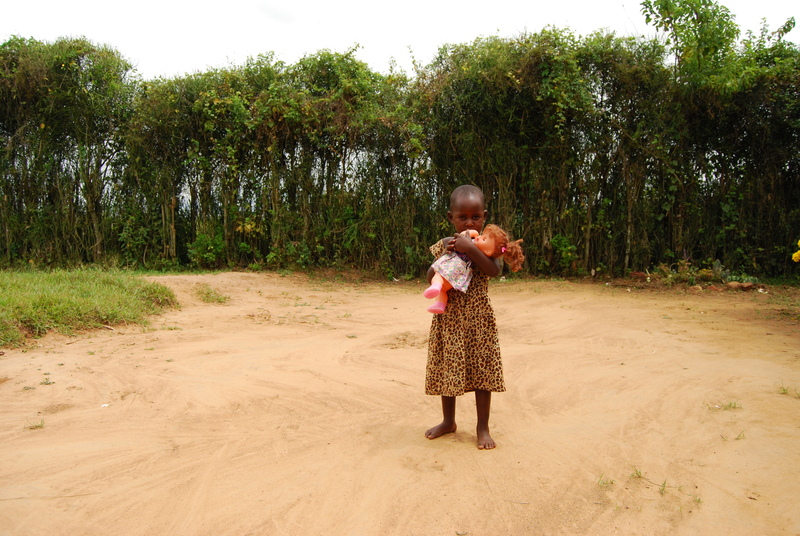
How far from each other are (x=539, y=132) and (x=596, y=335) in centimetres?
471

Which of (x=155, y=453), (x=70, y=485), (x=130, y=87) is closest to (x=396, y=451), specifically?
(x=155, y=453)

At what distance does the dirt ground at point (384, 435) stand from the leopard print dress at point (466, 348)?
13.7 inches

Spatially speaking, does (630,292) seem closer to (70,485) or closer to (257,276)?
(257,276)

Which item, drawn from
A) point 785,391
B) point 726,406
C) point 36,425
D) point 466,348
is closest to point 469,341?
point 466,348

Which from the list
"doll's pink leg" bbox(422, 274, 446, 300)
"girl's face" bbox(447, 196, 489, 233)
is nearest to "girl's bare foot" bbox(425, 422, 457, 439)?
"doll's pink leg" bbox(422, 274, 446, 300)

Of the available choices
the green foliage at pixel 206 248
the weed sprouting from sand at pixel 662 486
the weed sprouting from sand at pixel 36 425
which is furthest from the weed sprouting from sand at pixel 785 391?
the green foliage at pixel 206 248

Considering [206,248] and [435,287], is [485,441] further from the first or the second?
[206,248]

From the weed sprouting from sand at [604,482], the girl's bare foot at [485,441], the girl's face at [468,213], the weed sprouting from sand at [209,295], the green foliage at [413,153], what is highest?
the green foliage at [413,153]

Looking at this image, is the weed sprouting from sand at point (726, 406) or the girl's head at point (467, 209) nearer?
the girl's head at point (467, 209)

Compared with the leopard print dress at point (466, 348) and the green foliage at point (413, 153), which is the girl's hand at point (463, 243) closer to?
the leopard print dress at point (466, 348)

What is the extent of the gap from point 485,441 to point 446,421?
277 mm

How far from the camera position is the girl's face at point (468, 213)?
312cm

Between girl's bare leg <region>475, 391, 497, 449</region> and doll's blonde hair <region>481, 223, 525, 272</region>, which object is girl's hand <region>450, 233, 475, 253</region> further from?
girl's bare leg <region>475, 391, 497, 449</region>

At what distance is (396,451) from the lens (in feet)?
10.1
